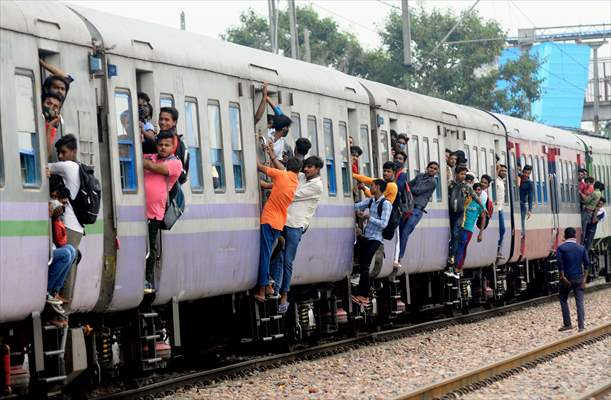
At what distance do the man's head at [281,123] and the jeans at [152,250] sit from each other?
3062 mm

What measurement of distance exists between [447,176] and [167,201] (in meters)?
11.3

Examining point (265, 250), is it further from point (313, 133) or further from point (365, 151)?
point (365, 151)

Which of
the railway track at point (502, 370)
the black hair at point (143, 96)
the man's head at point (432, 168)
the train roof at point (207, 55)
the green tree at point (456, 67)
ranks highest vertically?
the green tree at point (456, 67)

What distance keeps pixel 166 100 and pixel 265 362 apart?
3.86 metres

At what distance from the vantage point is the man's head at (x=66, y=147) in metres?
11.1

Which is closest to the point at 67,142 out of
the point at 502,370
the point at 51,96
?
the point at 51,96

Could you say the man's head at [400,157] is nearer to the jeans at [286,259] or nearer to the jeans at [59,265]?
the jeans at [286,259]

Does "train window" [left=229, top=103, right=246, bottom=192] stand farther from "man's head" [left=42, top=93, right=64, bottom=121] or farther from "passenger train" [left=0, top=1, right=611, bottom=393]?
"man's head" [left=42, top=93, right=64, bottom=121]

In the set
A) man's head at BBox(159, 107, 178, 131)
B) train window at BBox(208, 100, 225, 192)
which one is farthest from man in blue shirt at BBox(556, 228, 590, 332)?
man's head at BBox(159, 107, 178, 131)

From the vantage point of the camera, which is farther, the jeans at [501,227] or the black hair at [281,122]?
the jeans at [501,227]

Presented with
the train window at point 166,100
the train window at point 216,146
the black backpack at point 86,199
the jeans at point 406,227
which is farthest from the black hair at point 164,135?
the jeans at point 406,227

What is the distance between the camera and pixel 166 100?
1346cm

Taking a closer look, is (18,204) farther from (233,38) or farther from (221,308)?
(233,38)

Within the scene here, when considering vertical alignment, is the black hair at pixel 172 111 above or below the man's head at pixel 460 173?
above
